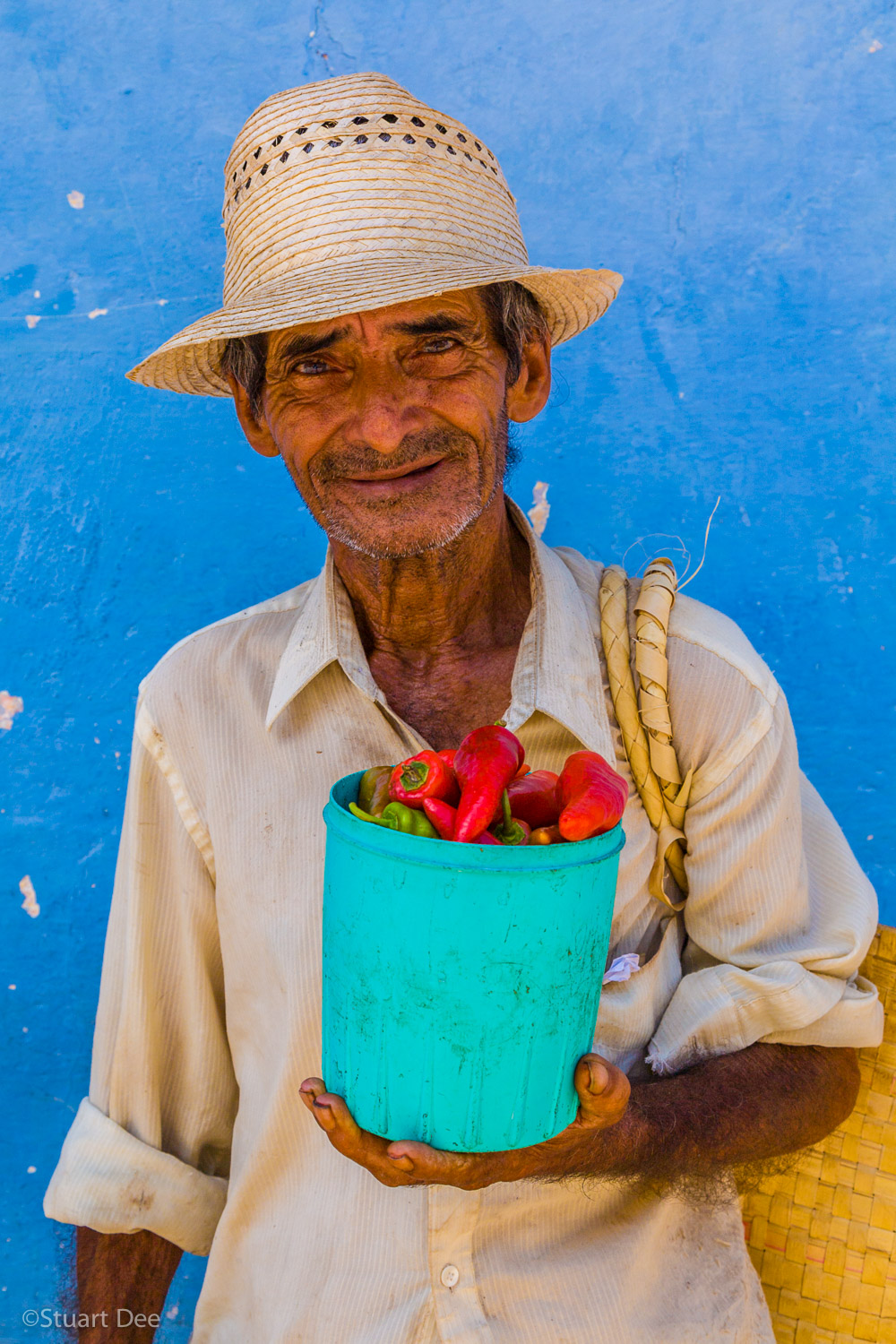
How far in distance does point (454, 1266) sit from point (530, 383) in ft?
4.37

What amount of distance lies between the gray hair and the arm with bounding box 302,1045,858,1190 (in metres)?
1.07

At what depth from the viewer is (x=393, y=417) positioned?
149 cm

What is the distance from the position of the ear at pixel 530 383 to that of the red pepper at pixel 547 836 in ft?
2.87

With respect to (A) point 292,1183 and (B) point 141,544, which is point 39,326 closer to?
(B) point 141,544

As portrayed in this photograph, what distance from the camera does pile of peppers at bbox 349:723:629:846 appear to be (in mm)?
1020

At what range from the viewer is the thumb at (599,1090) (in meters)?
1.10

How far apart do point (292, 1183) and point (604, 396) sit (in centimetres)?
148

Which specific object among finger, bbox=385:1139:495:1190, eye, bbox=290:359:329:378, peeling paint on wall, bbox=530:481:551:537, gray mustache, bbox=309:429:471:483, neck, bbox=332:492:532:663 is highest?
eye, bbox=290:359:329:378

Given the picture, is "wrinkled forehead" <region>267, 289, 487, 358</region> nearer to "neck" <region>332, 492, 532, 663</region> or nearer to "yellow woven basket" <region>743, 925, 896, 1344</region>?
"neck" <region>332, 492, 532, 663</region>

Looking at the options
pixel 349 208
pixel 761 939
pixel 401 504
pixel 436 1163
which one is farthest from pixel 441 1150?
pixel 349 208

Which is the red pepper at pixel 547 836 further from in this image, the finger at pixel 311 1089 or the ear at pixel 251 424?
the ear at pixel 251 424

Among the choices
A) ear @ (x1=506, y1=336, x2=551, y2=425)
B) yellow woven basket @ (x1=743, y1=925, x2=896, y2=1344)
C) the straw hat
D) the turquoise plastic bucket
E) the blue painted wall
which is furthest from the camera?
the blue painted wall

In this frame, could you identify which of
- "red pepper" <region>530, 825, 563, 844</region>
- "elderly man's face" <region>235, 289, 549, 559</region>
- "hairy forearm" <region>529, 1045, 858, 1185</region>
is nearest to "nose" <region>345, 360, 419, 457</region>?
"elderly man's face" <region>235, 289, 549, 559</region>

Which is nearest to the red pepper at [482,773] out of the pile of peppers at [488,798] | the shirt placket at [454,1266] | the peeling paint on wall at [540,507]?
the pile of peppers at [488,798]
